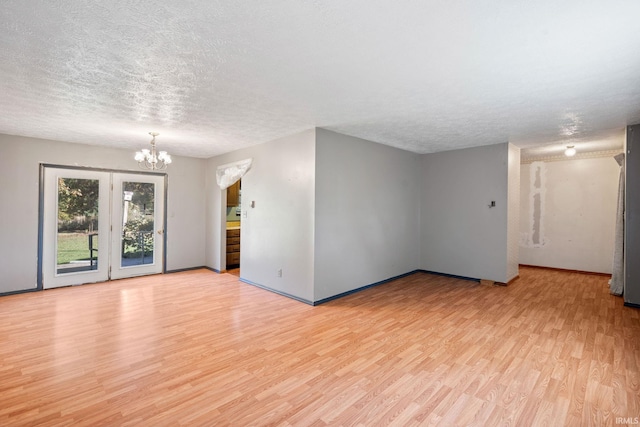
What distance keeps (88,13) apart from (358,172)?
372cm

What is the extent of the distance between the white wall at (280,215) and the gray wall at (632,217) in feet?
14.3

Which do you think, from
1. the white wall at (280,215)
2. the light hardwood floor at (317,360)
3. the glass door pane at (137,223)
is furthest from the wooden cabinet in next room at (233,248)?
the light hardwood floor at (317,360)

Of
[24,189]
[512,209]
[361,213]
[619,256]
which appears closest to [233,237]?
[361,213]

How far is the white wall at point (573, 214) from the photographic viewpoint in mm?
5852

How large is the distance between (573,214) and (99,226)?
30.5 ft

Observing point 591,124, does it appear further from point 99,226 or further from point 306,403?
point 99,226

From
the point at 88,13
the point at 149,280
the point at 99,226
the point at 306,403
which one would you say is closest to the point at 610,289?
the point at 306,403

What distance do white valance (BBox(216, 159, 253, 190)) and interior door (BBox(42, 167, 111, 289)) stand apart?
1.94m

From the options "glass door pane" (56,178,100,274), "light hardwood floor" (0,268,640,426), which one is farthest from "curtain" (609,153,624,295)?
"glass door pane" (56,178,100,274)

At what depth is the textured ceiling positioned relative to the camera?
167 cm

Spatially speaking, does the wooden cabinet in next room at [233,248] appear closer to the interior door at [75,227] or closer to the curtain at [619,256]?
the interior door at [75,227]

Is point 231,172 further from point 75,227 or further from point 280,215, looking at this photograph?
point 75,227

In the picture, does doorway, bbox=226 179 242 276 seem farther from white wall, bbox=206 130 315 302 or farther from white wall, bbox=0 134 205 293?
white wall, bbox=0 134 205 293

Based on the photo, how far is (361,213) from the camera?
4879 millimetres
